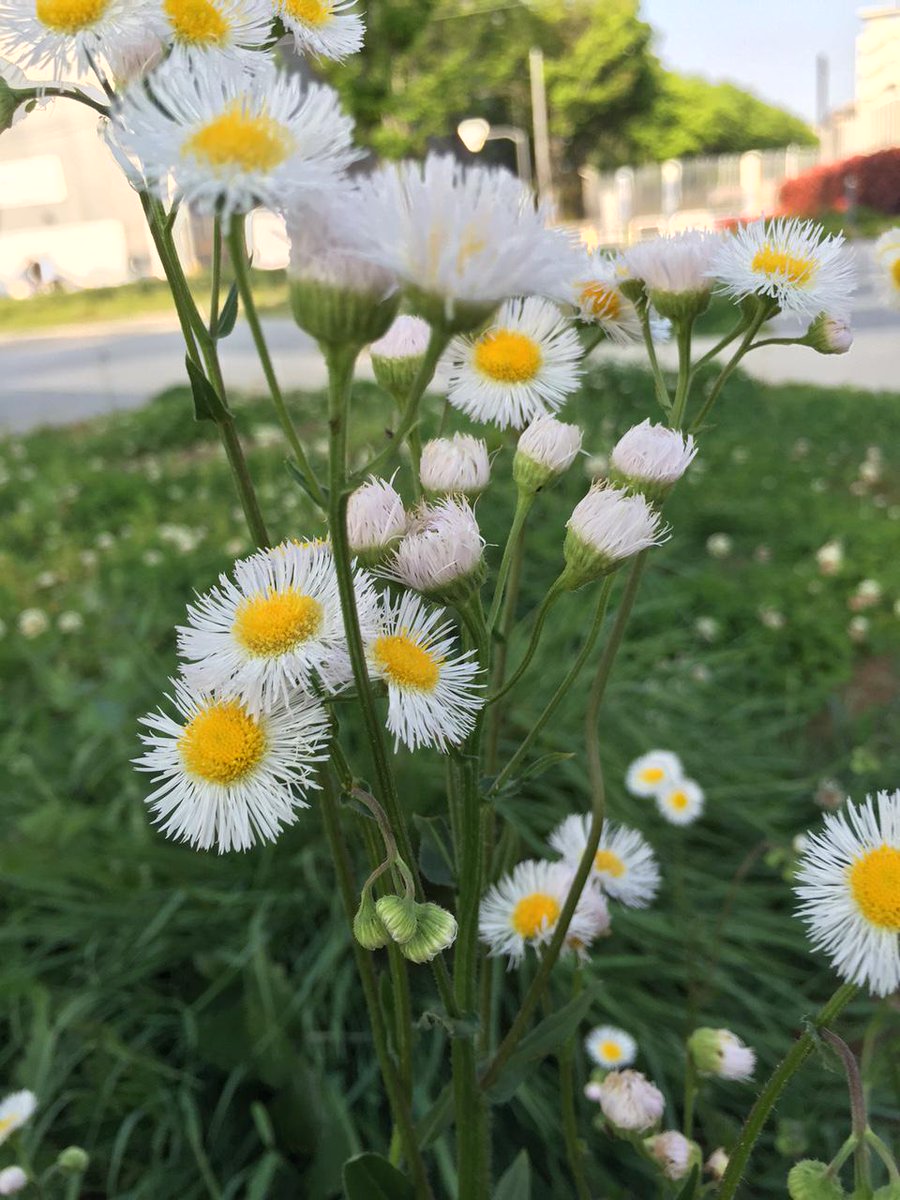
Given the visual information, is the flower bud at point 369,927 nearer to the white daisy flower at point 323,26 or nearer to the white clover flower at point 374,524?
the white clover flower at point 374,524

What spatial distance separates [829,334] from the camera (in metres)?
0.41

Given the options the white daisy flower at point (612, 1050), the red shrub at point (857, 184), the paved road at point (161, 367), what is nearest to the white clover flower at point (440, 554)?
the white daisy flower at point (612, 1050)

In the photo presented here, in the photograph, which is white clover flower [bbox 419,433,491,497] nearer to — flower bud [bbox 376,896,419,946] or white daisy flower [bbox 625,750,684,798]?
flower bud [bbox 376,896,419,946]

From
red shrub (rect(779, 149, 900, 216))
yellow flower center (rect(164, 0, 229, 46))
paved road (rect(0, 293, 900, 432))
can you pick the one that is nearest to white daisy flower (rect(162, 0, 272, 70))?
yellow flower center (rect(164, 0, 229, 46))

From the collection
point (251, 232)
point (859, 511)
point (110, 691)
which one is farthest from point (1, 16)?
point (859, 511)

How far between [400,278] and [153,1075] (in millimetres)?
821

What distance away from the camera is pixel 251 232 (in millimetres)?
318

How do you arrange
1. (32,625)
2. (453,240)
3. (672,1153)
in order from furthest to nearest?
(32,625), (672,1153), (453,240)

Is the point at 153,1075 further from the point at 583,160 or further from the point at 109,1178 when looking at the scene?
the point at 583,160

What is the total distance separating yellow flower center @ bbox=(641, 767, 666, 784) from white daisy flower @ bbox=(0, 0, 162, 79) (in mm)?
747

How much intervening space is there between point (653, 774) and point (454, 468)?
0.64m

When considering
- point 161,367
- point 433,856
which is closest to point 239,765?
point 433,856

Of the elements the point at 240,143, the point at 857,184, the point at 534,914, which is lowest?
the point at 534,914

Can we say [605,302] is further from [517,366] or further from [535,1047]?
[535,1047]
